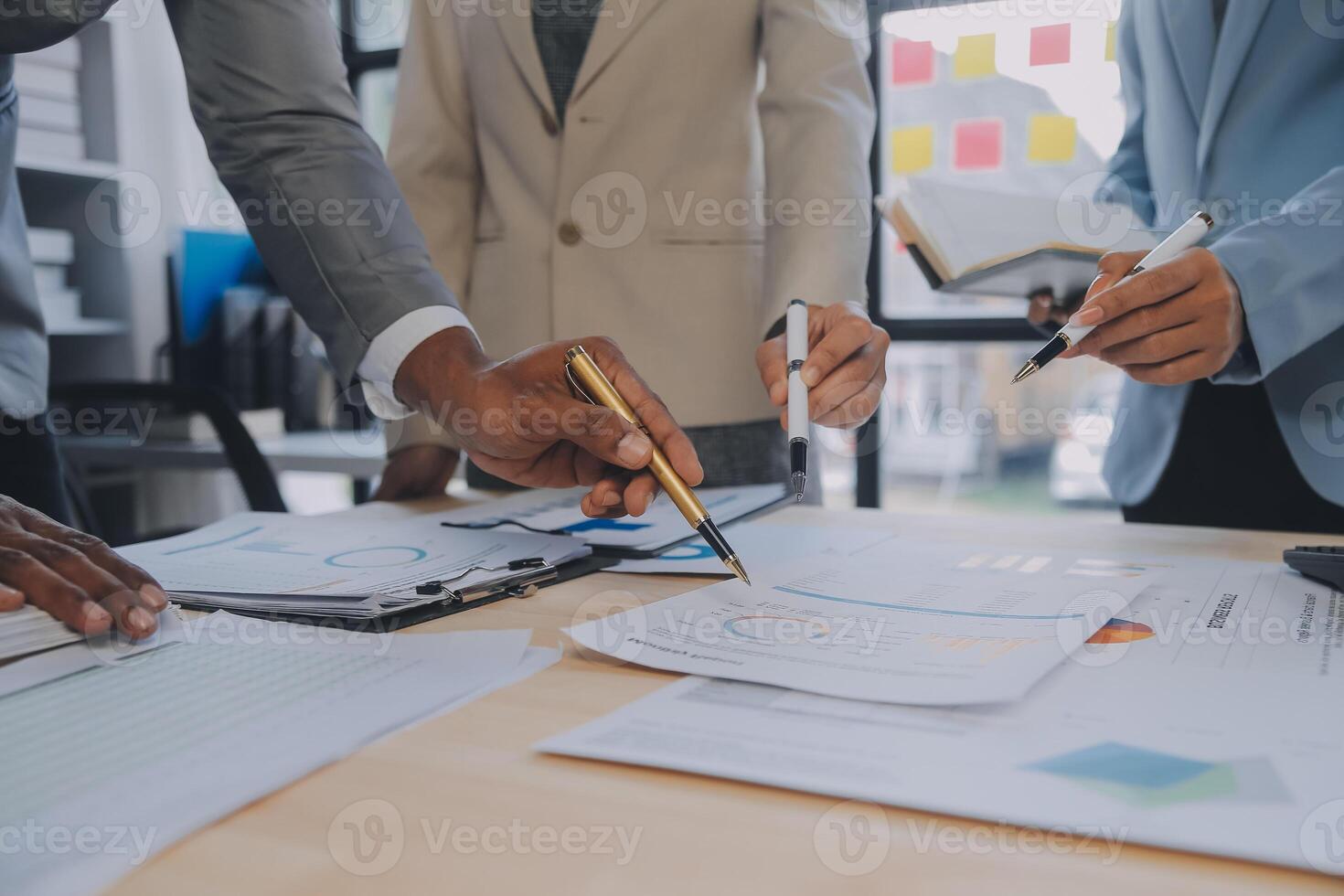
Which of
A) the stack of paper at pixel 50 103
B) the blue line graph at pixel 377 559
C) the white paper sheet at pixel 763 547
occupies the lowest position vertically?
the white paper sheet at pixel 763 547

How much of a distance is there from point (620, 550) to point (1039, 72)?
2119 mm

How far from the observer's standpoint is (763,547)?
1005mm

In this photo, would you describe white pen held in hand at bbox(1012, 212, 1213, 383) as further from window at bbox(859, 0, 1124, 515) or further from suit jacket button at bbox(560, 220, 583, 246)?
window at bbox(859, 0, 1124, 515)

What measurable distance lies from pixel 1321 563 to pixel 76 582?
947 mm

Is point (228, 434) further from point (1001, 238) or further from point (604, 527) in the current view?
point (1001, 238)

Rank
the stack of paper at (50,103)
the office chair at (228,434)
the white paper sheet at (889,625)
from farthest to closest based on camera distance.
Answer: the stack of paper at (50,103) < the office chair at (228,434) < the white paper sheet at (889,625)

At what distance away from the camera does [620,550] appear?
0.99m

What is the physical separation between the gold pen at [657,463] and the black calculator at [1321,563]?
1.50ft

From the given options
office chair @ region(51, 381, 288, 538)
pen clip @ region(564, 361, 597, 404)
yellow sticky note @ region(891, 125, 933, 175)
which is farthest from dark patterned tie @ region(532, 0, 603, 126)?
yellow sticky note @ region(891, 125, 933, 175)

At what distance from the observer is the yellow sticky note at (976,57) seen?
2.58 meters

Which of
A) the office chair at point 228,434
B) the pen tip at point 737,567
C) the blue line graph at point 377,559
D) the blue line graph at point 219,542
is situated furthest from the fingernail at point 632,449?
the office chair at point 228,434

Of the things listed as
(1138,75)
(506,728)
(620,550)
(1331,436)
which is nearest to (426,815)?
(506,728)

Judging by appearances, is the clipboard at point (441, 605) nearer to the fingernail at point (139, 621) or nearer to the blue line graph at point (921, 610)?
the fingernail at point (139, 621)

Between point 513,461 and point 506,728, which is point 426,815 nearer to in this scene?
point 506,728
